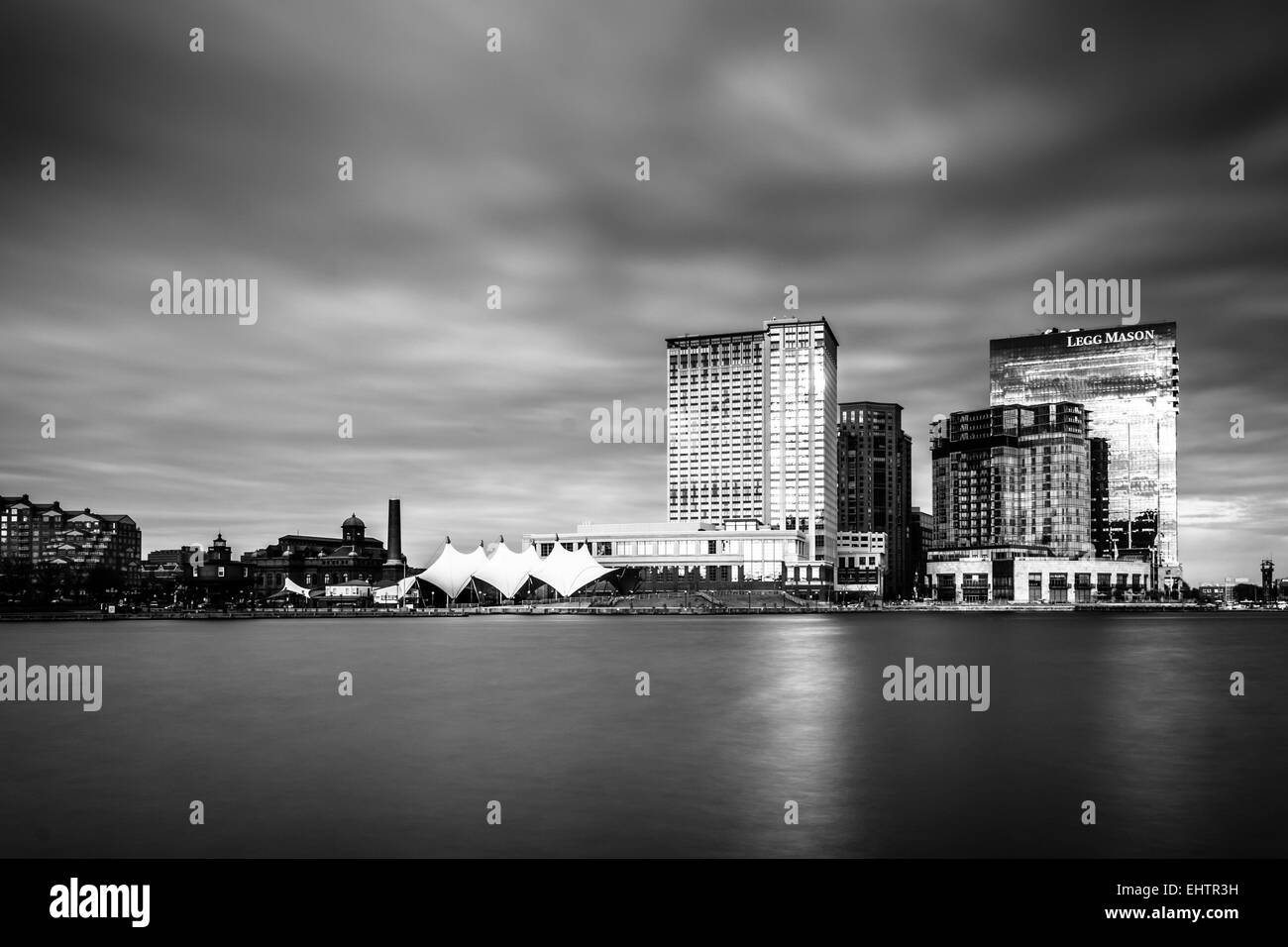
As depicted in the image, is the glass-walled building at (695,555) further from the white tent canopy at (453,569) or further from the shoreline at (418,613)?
the white tent canopy at (453,569)

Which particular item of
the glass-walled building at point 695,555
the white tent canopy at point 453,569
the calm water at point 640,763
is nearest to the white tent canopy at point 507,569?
the white tent canopy at point 453,569

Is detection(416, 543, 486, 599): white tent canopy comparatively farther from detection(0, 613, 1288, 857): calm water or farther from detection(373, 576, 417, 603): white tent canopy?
detection(0, 613, 1288, 857): calm water

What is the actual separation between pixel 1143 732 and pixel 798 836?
22.2 meters

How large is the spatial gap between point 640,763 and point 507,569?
126275 millimetres

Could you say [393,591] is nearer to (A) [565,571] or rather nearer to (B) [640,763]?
(A) [565,571]

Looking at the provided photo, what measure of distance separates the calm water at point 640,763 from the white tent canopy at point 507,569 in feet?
293

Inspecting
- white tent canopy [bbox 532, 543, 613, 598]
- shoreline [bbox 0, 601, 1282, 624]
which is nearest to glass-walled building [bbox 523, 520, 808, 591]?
shoreline [bbox 0, 601, 1282, 624]

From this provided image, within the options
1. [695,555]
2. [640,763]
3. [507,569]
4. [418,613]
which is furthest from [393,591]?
[640,763]

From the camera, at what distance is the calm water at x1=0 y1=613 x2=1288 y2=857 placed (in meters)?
22.1

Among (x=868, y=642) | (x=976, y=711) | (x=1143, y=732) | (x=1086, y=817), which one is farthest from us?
(x=868, y=642)

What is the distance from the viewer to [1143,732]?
37.3 metres
